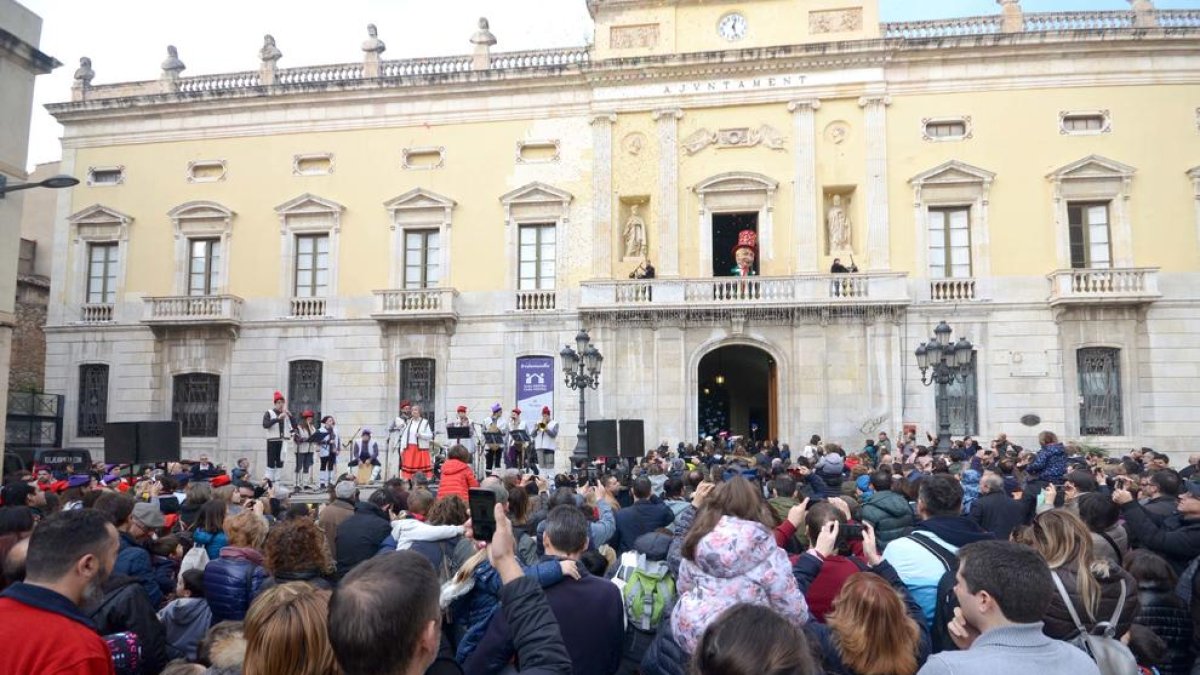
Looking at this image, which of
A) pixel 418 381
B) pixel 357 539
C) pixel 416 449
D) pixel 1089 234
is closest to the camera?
pixel 357 539

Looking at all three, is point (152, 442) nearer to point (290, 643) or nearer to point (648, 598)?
point (648, 598)

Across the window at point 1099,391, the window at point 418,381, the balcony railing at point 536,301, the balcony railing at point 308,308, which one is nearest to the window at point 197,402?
the balcony railing at point 308,308

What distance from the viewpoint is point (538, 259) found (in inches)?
1035

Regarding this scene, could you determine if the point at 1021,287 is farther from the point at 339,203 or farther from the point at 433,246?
the point at 339,203

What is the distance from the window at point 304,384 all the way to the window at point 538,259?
23.1ft

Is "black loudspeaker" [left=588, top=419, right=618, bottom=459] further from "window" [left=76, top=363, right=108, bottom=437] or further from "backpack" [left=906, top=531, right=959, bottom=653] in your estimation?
"window" [left=76, top=363, right=108, bottom=437]

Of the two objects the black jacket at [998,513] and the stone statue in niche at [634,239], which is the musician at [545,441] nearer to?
the stone statue in niche at [634,239]

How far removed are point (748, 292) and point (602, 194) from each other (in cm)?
540

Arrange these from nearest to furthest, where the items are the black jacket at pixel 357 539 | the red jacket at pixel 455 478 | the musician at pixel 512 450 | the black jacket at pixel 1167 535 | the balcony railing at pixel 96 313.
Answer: the black jacket at pixel 1167 535 → the black jacket at pixel 357 539 → the red jacket at pixel 455 478 → the musician at pixel 512 450 → the balcony railing at pixel 96 313

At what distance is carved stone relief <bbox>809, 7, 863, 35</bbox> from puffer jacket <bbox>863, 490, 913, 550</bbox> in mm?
21035

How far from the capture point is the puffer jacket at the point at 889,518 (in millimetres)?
6723

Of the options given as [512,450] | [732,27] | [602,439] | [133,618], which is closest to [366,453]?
[512,450]

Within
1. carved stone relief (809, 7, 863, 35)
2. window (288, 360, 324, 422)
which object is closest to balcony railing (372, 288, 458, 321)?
window (288, 360, 324, 422)

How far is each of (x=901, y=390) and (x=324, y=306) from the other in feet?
57.2
